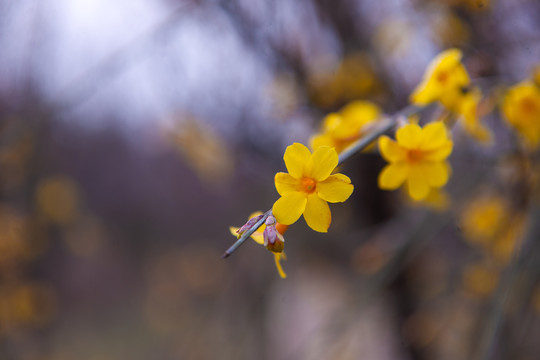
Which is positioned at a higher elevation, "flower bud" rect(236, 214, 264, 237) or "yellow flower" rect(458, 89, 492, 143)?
"yellow flower" rect(458, 89, 492, 143)

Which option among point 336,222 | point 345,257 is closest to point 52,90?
point 336,222

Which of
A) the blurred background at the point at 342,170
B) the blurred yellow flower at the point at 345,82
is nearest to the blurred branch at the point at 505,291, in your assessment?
the blurred background at the point at 342,170

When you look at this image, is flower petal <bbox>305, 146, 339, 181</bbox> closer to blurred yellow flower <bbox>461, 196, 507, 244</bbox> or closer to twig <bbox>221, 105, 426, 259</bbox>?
twig <bbox>221, 105, 426, 259</bbox>

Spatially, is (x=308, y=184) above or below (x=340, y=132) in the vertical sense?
below

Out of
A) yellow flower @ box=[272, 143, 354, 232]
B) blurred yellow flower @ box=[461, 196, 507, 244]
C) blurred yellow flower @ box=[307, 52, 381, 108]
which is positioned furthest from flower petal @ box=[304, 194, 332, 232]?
blurred yellow flower @ box=[307, 52, 381, 108]

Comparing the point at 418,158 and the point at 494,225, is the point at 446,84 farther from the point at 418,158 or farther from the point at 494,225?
the point at 494,225

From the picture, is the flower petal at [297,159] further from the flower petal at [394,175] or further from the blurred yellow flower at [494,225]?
the blurred yellow flower at [494,225]

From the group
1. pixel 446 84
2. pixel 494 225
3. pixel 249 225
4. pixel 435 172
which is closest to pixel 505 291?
pixel 435 172
